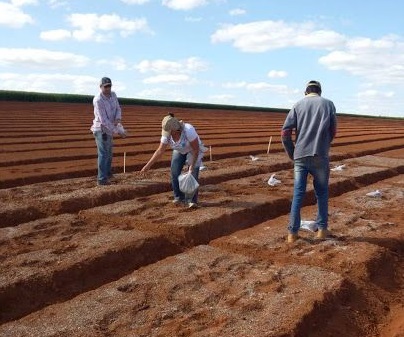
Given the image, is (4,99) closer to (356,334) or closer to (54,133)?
(54,133)

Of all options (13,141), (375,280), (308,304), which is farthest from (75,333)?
(13,141)

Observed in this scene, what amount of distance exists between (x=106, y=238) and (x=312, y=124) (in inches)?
87.6

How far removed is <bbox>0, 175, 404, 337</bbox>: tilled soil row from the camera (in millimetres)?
3065

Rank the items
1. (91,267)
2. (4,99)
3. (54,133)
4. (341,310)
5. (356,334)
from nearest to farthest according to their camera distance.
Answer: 1. (356,334)
2. (341,310)
3. (91,267)
4. (54,133)
5. (4,99)

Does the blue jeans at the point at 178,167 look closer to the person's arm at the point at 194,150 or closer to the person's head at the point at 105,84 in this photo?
the person's arm at the point at 194,150

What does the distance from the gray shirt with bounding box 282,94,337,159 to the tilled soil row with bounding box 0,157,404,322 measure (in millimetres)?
1410

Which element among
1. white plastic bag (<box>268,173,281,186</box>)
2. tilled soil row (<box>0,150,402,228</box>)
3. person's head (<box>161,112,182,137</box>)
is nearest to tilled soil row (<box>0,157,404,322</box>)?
tilled soil row (<box>0,150,402,228</box>)

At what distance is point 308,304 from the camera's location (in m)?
3.36

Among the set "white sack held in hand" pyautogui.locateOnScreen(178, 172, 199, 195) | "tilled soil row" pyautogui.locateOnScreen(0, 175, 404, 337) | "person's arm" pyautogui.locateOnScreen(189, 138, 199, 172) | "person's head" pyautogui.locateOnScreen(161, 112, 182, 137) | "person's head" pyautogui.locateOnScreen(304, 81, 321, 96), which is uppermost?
"person's head" pyautogui.locateOnScreen(304, 81, 321, 96)

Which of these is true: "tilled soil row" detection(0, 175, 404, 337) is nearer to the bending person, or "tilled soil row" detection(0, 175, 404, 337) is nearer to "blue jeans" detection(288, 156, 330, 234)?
"blue jeans" detection(288, 156, 330, 234)

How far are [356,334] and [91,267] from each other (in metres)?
2.14

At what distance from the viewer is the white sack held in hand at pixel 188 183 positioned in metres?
5.58

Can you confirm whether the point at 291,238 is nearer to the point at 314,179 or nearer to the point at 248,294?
the point at 314,179

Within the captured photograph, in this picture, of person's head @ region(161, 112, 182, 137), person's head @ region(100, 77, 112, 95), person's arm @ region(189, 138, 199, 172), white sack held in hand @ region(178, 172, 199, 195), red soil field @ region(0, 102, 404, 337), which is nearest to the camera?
red soil field @ region(0, 102, 404, 337)
